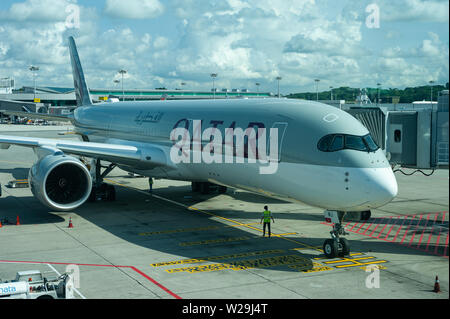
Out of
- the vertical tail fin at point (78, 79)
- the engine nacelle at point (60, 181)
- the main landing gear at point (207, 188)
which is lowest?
the main landing gear at point (207, 188)

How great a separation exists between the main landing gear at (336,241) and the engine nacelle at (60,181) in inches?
422

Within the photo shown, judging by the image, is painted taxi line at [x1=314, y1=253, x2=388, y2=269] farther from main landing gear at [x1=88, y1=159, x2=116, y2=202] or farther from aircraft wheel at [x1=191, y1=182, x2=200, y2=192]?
main landing gear at [x1=88, y1=159, x2=116, y2=202]

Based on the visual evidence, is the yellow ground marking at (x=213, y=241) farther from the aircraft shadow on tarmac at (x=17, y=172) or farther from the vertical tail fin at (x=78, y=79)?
the aircraft shadow on tarmac at (x=17, y=172)

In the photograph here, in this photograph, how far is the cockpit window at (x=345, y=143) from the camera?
15.7 metres

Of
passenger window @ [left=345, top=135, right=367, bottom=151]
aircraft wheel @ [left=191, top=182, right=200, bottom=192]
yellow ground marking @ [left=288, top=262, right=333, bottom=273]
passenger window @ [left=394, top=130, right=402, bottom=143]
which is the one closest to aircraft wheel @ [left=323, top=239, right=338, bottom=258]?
yellow ground marking @ [left=288, top=262, right=333, bottom=273]

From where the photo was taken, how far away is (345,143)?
15.8 m

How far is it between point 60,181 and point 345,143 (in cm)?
1297

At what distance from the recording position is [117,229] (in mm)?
20766

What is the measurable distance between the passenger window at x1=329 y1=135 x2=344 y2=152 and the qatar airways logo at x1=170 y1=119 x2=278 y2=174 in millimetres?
2243

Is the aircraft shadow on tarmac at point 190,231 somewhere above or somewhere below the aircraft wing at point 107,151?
below

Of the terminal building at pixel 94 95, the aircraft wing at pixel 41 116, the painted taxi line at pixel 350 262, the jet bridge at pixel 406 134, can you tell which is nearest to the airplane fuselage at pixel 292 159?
the painted taxi line at pixel 350 262

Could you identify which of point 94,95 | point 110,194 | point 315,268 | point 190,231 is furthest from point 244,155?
point 94,95

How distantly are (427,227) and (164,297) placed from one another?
1296 centimetres
